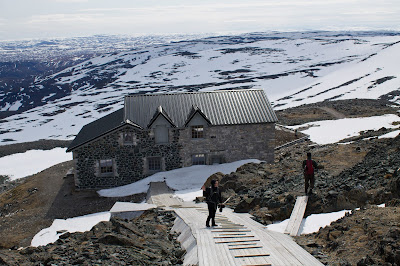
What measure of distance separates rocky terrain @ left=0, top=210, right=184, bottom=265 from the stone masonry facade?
1575 cm

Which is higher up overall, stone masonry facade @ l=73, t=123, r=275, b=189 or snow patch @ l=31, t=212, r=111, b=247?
stone masonry facade @ l=73, t=123, r=275, b=189

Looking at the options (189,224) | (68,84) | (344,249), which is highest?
(344,249)

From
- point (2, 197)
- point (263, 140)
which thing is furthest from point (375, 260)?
point (2, 197)

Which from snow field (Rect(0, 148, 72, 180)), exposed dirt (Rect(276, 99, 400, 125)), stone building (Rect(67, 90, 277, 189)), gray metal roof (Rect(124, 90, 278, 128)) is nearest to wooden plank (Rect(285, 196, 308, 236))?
stone building (Rect(67, 90, 277, 189))

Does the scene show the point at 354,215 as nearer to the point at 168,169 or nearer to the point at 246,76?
the point at 168,169

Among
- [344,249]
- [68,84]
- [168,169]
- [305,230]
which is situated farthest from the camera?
[68,84]

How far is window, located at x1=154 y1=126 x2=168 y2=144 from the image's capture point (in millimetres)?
32125

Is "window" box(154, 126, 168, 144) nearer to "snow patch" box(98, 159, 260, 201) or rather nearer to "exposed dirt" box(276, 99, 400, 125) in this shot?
"snow patch" box(98, 159, 260, 201)

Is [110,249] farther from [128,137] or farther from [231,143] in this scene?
[231,143]

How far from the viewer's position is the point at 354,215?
13.6 meters

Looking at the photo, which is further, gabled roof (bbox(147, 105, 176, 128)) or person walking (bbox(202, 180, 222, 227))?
gabled roof (bbox(147, 105, 176, 128))

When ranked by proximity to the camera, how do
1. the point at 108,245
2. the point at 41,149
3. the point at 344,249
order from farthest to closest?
1. the point at 41,149
2. the point at 108,245
3. the point at 344,249

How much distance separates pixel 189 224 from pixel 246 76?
127 m

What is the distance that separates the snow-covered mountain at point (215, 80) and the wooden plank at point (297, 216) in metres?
60.4
